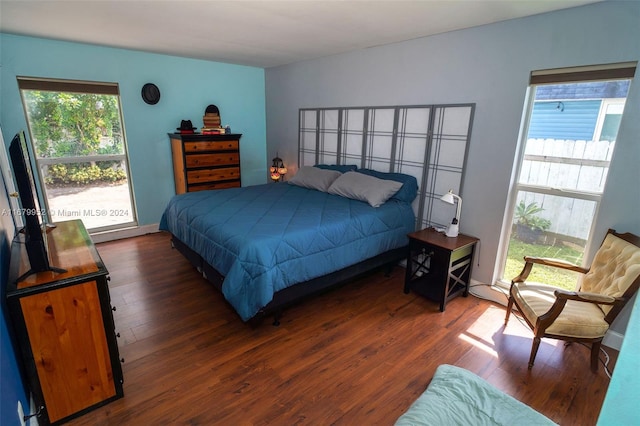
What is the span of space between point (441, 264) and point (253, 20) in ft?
9.30

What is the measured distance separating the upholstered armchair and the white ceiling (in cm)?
169

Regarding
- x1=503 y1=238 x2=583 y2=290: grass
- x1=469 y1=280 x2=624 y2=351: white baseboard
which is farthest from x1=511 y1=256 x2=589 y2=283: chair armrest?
x1=469 y1=280 x2=624 y2=351: white baseboard

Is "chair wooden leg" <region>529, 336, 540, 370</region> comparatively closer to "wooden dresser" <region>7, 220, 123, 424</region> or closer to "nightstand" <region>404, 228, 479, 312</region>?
"nightstand" <region>404, 228, 479, 312</region>

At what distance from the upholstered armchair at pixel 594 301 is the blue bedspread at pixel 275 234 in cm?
131

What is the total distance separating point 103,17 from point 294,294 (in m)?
2.75

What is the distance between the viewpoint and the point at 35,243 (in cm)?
160

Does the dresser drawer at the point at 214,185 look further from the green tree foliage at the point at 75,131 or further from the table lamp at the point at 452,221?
the table lamp at the point at 452,221

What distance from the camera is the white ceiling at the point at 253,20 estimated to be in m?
2.30

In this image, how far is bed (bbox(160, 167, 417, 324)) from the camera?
7.55ft

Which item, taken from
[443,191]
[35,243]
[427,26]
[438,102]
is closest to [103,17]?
[35,243]

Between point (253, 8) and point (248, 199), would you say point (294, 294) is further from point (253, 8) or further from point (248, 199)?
point (253, 8)

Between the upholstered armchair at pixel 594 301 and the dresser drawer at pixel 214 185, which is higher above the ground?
→ the dresser drawer at pixel 214 185

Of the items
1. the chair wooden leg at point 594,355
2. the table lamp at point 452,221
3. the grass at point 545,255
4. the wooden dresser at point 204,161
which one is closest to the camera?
the chair wooden leg at point 594,355

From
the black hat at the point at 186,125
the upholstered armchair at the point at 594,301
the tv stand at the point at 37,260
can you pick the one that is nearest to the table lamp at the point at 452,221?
the upholstered armchair at the point at 594,301
